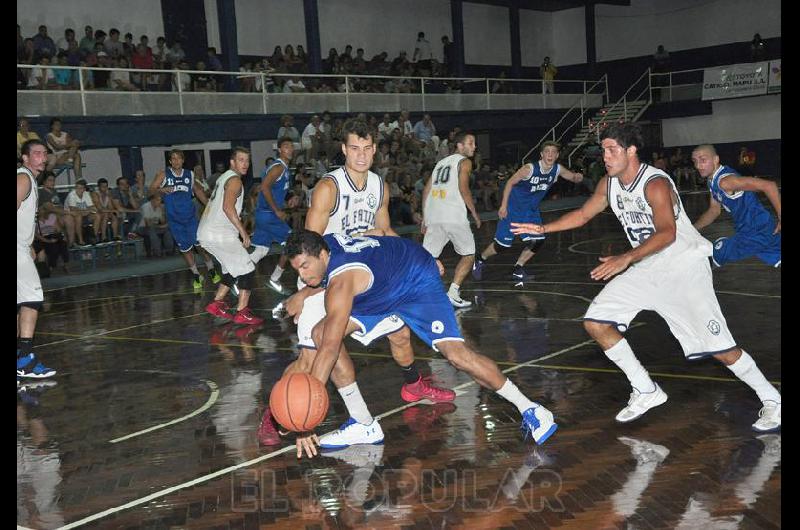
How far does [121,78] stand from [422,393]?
15552 millimetres

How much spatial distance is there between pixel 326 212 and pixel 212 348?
294cm

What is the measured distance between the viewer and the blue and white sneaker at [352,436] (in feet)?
18.9

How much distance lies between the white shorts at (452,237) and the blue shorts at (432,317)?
5.10 meters

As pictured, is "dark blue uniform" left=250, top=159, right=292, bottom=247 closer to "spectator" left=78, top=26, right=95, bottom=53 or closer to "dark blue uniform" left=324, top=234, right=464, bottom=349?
"dark blue uniform" left=324, top=234, right=464, bottom=349

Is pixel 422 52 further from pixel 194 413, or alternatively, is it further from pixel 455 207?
pixel 194 413

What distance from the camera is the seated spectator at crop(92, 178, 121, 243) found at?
56.4ft

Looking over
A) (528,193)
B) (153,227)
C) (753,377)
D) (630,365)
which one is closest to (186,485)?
(630,365)

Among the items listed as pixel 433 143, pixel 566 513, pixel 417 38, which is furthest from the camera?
pixel 417 38

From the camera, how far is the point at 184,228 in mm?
14172

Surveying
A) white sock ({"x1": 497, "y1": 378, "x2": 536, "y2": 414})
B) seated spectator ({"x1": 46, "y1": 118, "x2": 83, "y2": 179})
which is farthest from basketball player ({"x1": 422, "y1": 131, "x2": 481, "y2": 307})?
seated spectator ({"x1": 46, "y1": 118, "x2": 83, "y2": 179})

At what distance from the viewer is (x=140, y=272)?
16641 mm

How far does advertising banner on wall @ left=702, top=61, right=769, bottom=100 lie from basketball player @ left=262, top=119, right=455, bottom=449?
2902 centimetres

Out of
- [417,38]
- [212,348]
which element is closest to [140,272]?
[212,348]

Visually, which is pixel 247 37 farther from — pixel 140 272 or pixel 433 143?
pixel 140 272
